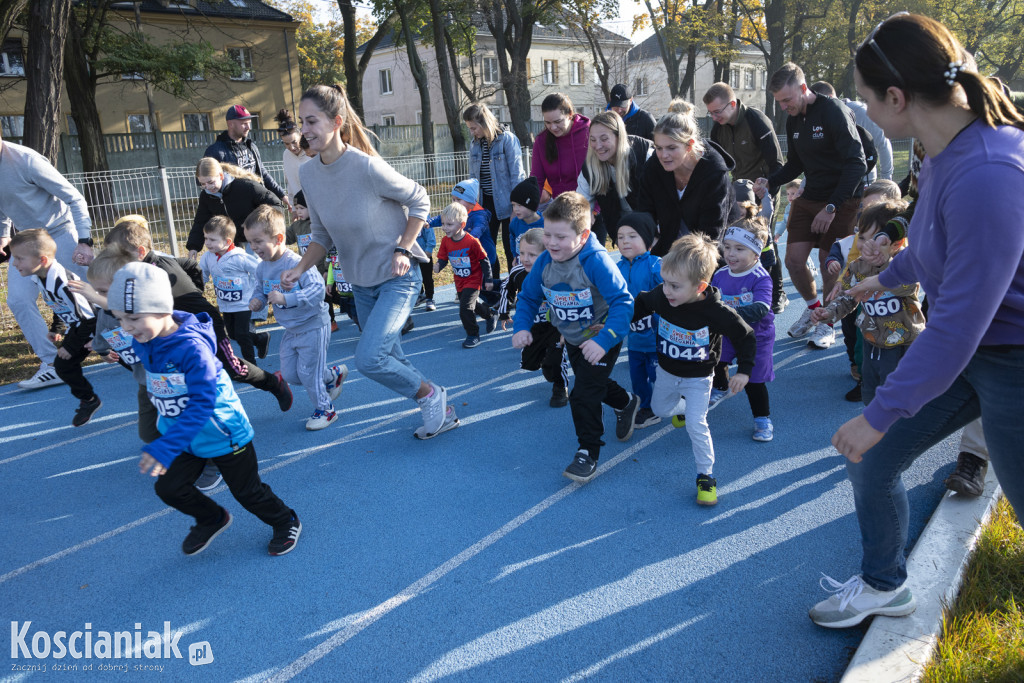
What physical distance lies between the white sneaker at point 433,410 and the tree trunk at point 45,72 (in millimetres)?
7988

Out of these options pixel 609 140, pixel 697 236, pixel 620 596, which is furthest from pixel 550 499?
pixel 609 140

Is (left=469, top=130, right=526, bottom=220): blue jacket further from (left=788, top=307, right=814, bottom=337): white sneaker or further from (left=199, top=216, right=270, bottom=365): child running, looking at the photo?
(left=788, top=307, right=814, bottom=337): white sneaker

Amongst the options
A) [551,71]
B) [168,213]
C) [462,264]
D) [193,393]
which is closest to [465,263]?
[462,264]

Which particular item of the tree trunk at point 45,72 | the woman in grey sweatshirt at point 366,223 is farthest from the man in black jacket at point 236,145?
the woman in grey sweatshirt at point 366,223

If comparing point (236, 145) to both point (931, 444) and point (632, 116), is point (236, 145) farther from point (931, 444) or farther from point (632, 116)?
point (931, 444)

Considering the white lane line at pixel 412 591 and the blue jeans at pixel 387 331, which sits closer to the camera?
the white lane line at pixel 412 591

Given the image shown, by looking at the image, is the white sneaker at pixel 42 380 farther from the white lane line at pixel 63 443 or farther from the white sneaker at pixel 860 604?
the white sneaker at pixel 860 604

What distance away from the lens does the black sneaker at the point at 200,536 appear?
3.48 m

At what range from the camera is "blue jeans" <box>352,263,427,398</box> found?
4.28 m

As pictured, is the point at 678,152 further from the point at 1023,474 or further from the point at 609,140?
the point at 1023,474

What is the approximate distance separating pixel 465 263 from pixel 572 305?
2.89m

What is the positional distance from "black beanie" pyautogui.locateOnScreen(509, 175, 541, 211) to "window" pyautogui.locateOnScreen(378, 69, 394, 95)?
168 feet

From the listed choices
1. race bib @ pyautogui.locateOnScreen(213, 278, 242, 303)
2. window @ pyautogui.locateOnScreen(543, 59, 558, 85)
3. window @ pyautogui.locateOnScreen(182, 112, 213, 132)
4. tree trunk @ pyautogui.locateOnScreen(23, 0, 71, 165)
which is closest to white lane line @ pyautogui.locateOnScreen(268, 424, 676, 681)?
race bib @ pyautogui.locateOnScreen(213, 278, 242, 303)

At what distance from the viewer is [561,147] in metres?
6.66
